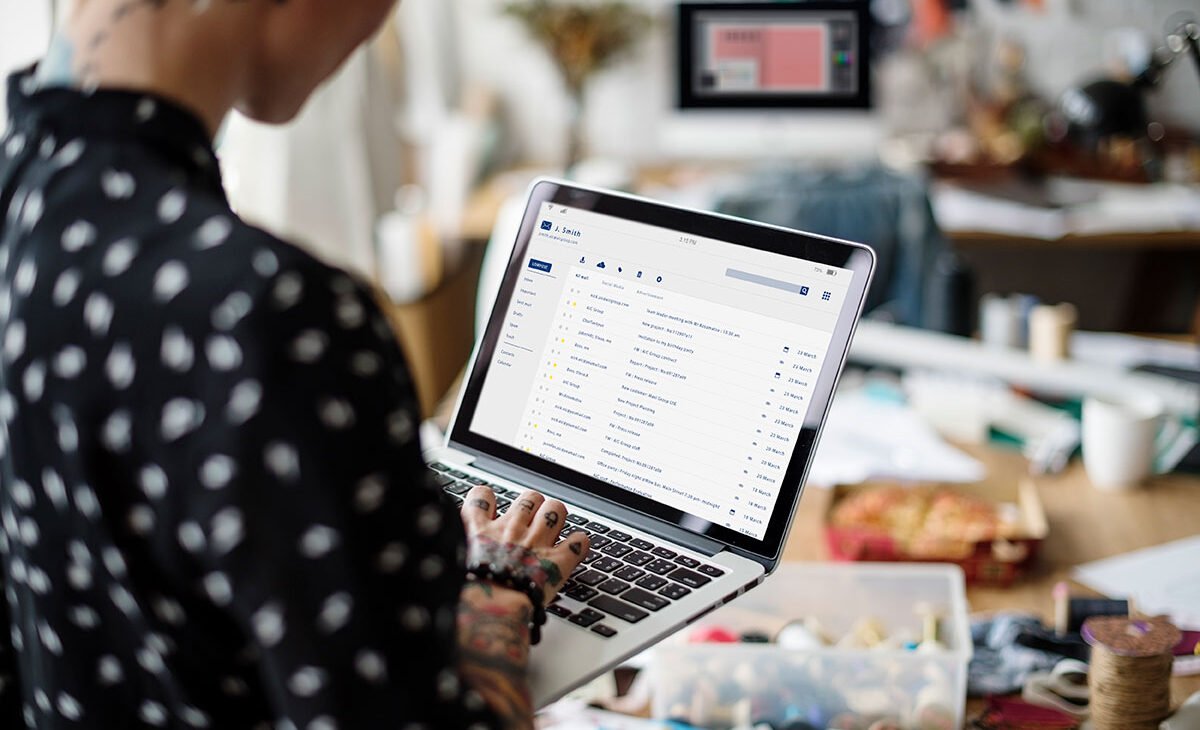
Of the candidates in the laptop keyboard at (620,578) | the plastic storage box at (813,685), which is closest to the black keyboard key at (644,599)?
the laptop keyboard at (620,578)

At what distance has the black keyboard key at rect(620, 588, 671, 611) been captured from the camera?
89 cm

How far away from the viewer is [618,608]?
2.91 feet

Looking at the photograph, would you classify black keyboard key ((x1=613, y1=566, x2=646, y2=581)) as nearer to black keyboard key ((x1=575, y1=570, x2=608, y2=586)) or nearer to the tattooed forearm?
black keyboard key ((x1=575, y1=570, x2=608, y2=586))

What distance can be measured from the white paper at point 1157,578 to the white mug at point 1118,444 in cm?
17

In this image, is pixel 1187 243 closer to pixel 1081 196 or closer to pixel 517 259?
pixel 1081 196

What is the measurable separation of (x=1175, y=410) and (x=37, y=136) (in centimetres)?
159

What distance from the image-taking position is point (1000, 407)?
191 centimetres

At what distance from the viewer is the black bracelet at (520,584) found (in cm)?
80

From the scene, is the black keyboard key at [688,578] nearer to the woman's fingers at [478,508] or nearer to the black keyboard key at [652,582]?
the black keyboard key at [652,582]

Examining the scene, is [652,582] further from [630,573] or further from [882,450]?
[882,450]

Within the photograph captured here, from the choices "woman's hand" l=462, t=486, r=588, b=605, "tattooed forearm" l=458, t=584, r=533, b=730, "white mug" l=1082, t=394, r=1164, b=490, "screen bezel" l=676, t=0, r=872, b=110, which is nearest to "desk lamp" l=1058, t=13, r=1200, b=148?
"white mug" l=1082, t=394, r=1164, b=490

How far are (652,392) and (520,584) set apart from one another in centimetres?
26

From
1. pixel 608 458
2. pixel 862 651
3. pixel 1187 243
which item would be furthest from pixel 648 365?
pixel 1187 243

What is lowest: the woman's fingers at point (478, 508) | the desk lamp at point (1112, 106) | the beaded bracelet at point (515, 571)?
the beaded bracelet at point (515, 571)
